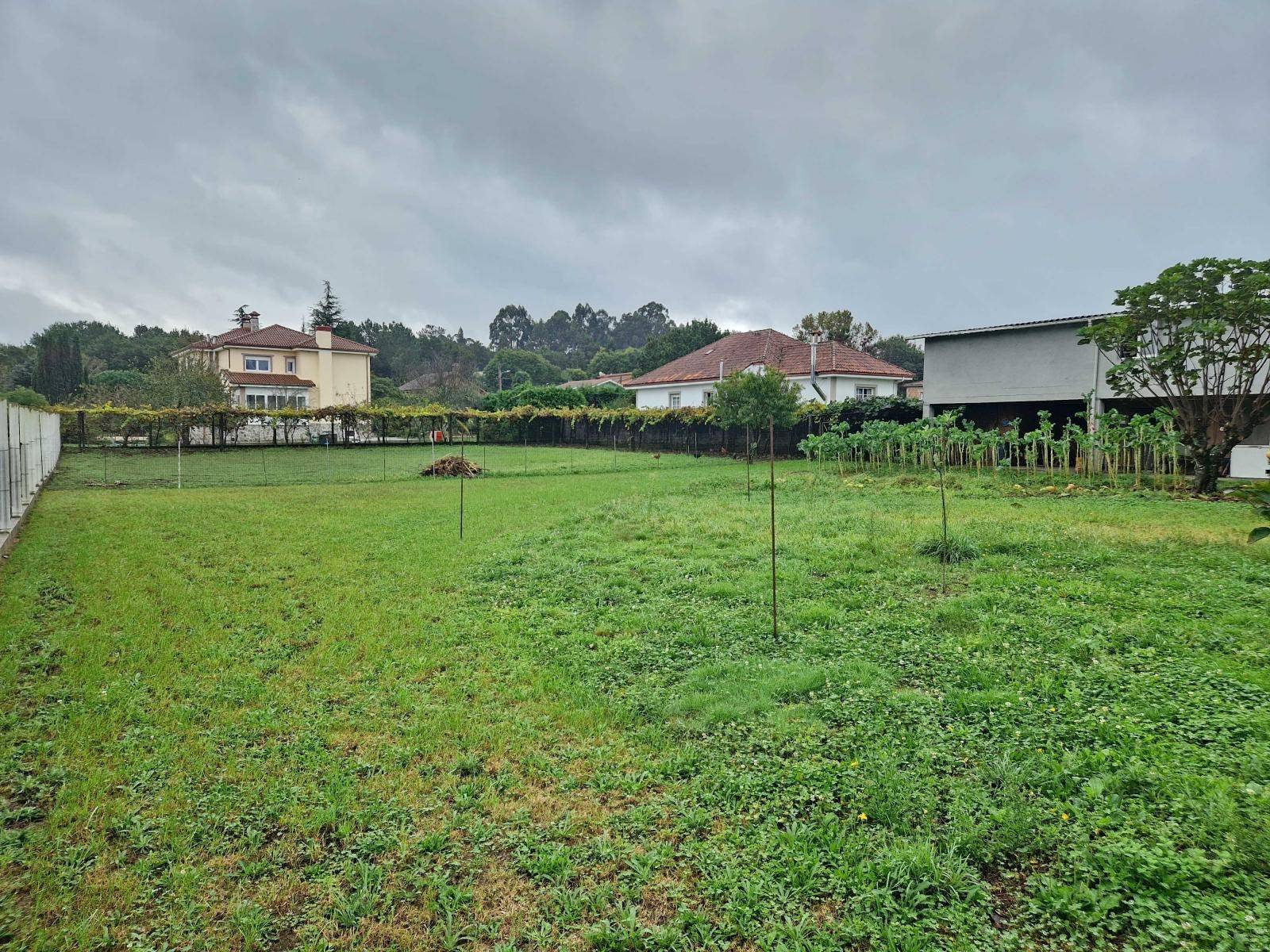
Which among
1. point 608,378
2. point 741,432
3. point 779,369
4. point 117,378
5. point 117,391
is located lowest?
point 741,432

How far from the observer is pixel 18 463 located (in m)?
10.1

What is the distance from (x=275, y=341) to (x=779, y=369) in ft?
112

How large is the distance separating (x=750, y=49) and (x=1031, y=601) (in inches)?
567

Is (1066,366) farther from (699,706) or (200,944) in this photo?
(200,944)

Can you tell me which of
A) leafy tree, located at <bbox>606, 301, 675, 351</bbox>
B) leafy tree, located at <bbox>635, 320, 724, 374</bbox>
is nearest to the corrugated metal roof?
leafy tree, located at <bbox>635, 320, 724, 374</bbox>

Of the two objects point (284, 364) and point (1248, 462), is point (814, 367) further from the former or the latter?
point (284, 364)

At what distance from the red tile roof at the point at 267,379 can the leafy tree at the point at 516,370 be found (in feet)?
96.1

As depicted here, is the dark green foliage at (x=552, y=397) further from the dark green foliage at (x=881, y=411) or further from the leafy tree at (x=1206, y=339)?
the leafy tree at (x=1206, y=339)

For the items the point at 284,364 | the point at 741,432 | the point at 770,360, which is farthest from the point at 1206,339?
the point at 284,364

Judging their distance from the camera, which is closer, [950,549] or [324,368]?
[950,549]

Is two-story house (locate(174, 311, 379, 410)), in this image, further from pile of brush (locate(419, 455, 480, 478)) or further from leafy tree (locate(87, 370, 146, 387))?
pile of brush (locate(419, 455, 480, 478))

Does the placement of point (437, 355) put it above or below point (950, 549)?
above

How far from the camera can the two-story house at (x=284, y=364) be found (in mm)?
42750

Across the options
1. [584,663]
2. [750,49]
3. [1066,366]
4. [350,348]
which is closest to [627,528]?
[584,663]
